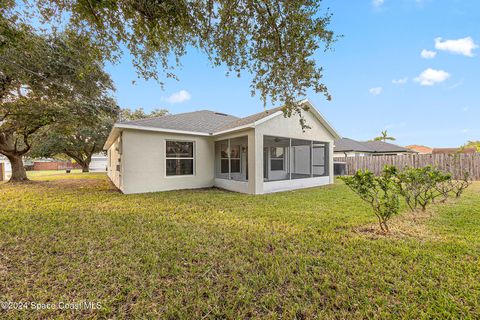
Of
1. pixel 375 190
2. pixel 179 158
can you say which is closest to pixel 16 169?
pixel 179 158

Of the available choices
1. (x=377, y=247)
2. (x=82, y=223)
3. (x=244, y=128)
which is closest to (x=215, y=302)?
(x=377, y=247)

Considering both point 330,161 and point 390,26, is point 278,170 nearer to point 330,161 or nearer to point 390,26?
point 330,161

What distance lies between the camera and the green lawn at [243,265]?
2117mm

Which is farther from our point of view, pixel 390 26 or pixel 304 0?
pixel 390 26

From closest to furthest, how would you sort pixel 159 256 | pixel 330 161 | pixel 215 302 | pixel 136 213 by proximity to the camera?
pixel 215 302 → pixel 159 256 → pixel 136 213 → pixel 330 161

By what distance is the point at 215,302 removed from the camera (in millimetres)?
2182

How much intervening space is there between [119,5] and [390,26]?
9.74 m

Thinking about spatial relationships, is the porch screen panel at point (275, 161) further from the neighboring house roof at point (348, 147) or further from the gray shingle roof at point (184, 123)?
the neighboring house roof at point (348, 147)

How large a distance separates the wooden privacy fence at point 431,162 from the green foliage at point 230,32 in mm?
10607

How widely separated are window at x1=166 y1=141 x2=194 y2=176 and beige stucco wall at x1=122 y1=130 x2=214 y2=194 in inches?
8.1

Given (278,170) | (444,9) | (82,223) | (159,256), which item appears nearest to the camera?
(159,256)

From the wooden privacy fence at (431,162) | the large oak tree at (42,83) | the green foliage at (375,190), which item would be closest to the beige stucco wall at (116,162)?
the large oak tree at (42,83)

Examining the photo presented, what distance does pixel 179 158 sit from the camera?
938cm

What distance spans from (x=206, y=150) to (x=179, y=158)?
4.51ft
